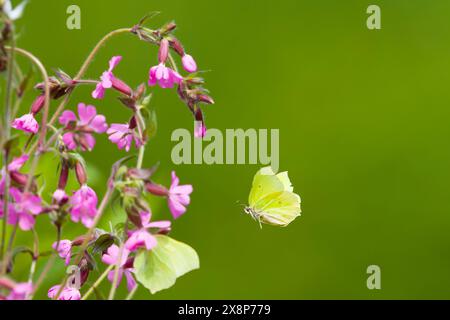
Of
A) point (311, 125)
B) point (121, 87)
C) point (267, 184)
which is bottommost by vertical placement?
point (311, 125)

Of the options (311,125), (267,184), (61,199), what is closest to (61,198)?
(61,199)

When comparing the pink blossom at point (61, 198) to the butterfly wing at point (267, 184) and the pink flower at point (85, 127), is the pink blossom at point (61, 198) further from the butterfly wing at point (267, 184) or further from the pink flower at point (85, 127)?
the butterfly wing at point (267, 184)

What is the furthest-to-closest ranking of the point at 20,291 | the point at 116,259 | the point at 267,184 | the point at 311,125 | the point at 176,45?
the point at 311,125 → the point at 267,184 → the point at 176,45 → the point at 116,259 → the point at 20,291

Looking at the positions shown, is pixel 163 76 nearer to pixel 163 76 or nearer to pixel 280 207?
pixel 163 76

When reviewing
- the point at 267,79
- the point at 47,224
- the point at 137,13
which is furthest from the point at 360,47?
the point at 47,224

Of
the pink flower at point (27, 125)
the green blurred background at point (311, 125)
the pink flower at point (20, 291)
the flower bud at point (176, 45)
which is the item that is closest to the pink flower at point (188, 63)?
the flower bud at point (176, 45)

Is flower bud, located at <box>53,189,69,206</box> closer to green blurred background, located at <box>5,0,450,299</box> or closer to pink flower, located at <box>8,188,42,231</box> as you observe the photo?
pink flower, located at <box>8,188,42,231</box>

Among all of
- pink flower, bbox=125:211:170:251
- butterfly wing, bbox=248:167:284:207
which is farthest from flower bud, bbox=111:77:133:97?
butterfly wing, bbox=248:167:284:207
